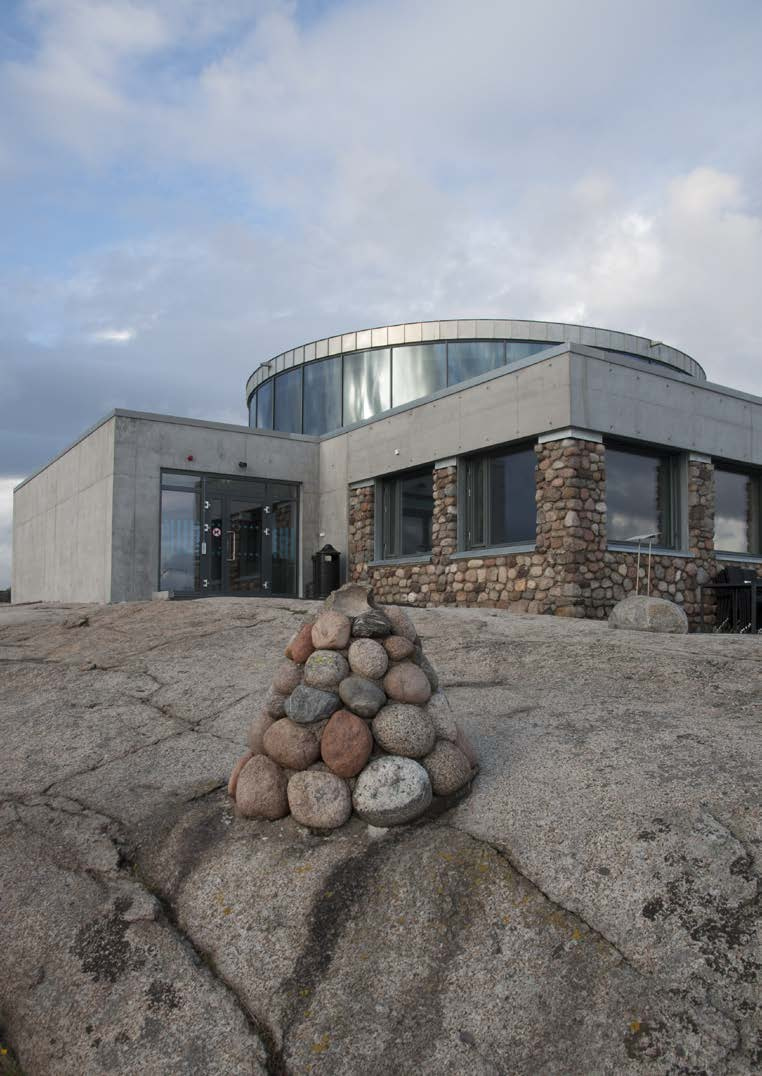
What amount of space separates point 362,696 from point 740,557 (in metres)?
12.5

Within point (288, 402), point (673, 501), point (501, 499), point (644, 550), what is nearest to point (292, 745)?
point (644, 550)

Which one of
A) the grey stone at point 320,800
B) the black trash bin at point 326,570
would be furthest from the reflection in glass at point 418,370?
the grey stone at point 320,800

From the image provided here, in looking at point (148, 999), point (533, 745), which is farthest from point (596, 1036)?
point (533, 745)

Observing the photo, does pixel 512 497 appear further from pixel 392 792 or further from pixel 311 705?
pixel 392 792

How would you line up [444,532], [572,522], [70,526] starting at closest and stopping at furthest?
[572,522]
[444,532]
[70,526]

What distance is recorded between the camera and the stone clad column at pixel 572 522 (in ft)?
39.2

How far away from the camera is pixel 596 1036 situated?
8.38 ft

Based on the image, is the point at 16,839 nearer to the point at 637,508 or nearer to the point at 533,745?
the point at 533,745

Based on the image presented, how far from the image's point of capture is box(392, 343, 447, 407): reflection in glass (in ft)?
76.5

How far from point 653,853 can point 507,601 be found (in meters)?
9.67

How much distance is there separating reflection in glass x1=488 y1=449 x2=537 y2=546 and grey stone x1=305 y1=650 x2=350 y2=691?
A: 928 cm

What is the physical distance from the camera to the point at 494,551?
13.4 metres

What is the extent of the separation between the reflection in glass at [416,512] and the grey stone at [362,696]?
445 inches

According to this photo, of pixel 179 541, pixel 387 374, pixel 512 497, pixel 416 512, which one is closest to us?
pixel 512 497
